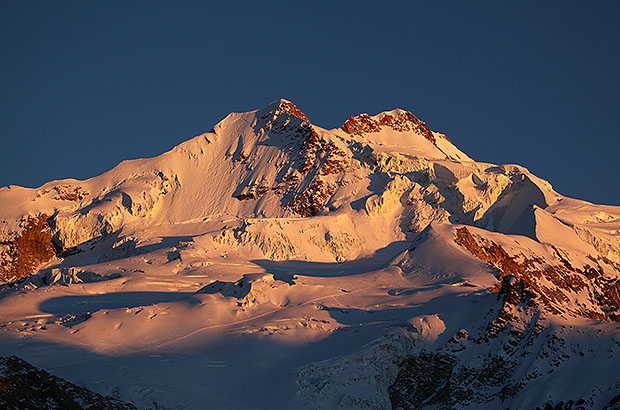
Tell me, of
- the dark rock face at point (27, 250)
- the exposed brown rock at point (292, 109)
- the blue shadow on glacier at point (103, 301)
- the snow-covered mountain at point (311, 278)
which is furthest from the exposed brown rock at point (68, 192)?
the blue shadow on glacier at point (103, 301)

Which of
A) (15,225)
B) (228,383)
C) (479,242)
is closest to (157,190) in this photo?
(15,225)

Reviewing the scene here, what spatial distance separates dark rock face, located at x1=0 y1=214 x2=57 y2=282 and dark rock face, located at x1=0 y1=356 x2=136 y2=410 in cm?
8779

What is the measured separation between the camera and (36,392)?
2640 inches

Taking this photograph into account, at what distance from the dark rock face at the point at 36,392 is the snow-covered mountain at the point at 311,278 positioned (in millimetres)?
3913

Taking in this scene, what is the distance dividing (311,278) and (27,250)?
6674cm

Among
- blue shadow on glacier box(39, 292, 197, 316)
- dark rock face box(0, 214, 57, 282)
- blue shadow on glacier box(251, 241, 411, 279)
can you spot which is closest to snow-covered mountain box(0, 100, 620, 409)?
dark rock face box(0, 214, 57, 282)

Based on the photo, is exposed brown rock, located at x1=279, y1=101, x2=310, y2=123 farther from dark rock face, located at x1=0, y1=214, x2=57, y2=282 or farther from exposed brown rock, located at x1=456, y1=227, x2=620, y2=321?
exposed brown rock, located at x1=456, y1=227, x2=620, y2=321

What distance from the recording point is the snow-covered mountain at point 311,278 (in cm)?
8356

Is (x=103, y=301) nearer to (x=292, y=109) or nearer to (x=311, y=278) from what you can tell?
(x=311, y=278)

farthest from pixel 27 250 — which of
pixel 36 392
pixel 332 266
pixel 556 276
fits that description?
pixel 36 392

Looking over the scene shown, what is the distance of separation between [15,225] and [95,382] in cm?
9484

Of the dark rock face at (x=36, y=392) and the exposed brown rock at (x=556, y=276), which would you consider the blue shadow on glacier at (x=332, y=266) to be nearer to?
the exposed brown rock at (x=556, y=276)

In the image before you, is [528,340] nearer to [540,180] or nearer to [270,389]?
[270,389]

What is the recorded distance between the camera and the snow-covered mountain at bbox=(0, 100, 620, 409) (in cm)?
8356
